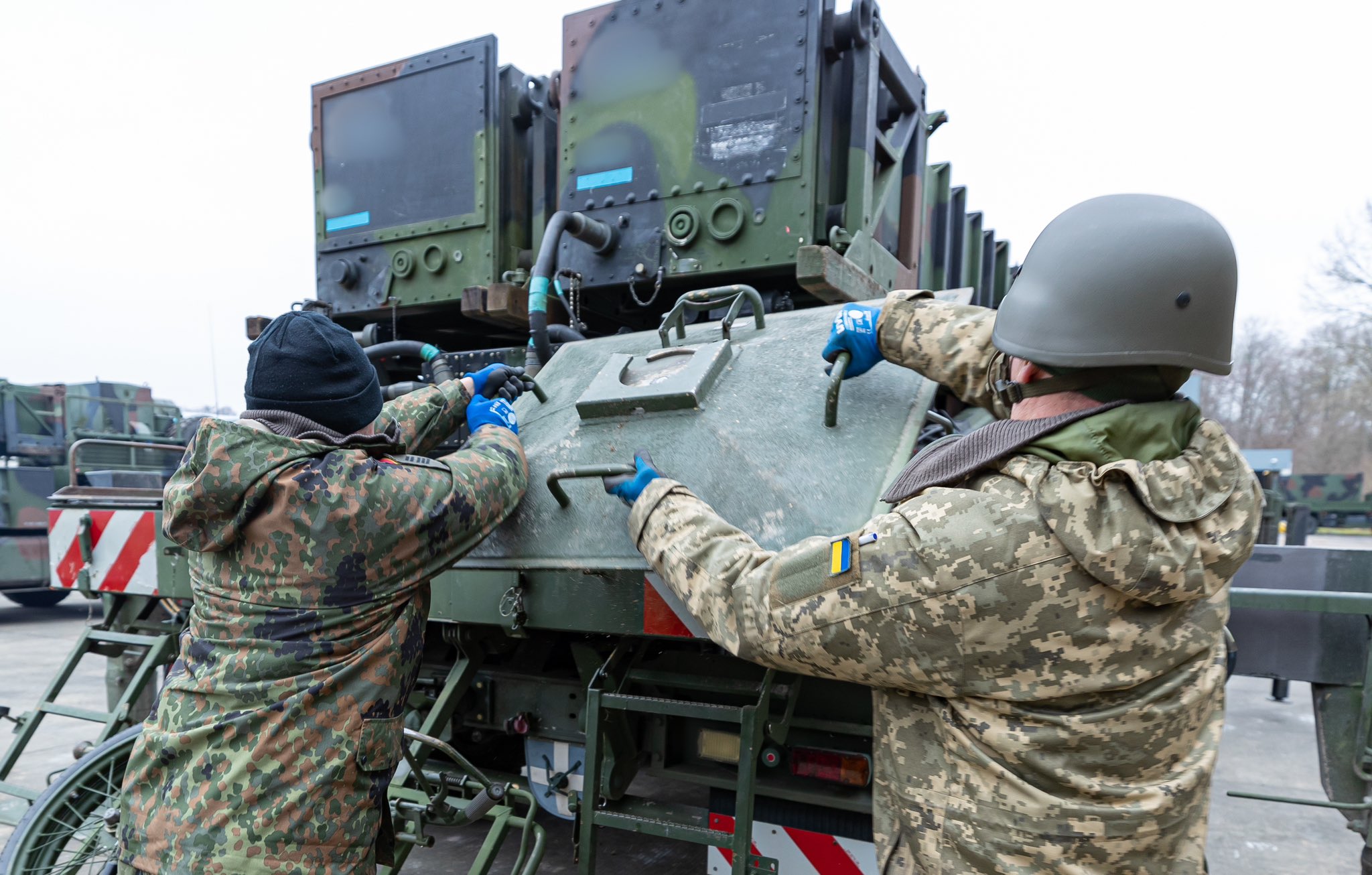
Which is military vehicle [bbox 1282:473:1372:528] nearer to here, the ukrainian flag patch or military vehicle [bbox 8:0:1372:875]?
military vehicle [bbox 8:0:1372:875]

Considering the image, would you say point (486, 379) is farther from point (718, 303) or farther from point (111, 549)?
point (111, 549)

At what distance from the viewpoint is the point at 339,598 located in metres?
1.77

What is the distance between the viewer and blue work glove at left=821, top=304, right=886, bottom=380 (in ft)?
6.47

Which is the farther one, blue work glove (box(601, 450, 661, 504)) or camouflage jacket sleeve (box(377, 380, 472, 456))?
camouflage jacket sleeve (box(377, 380, 472, 456))

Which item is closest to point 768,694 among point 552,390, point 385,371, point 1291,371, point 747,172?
point 552,390

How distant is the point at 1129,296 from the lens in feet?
4.48

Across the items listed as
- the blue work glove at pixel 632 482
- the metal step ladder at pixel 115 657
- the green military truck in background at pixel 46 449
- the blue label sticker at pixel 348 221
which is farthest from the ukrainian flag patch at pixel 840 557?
the green military truck in background at pixel 46 449

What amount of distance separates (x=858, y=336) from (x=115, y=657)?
353 cm

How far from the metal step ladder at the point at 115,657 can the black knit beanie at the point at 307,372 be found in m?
2.10

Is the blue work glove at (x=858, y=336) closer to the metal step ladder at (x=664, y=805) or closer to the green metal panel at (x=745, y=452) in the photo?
the green metal panel at (x=745, y=452)

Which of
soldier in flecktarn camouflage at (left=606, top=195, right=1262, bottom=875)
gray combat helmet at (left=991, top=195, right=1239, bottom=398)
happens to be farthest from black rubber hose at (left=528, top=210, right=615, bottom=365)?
gray combat helmet at (left=991, top=195, right=1239, bottom=398)

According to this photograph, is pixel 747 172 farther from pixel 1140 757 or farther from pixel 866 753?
pixel 1140 757

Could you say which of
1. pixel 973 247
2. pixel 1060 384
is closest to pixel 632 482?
pixel 1060 384

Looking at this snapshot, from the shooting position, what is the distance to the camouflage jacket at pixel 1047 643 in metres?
1.25
